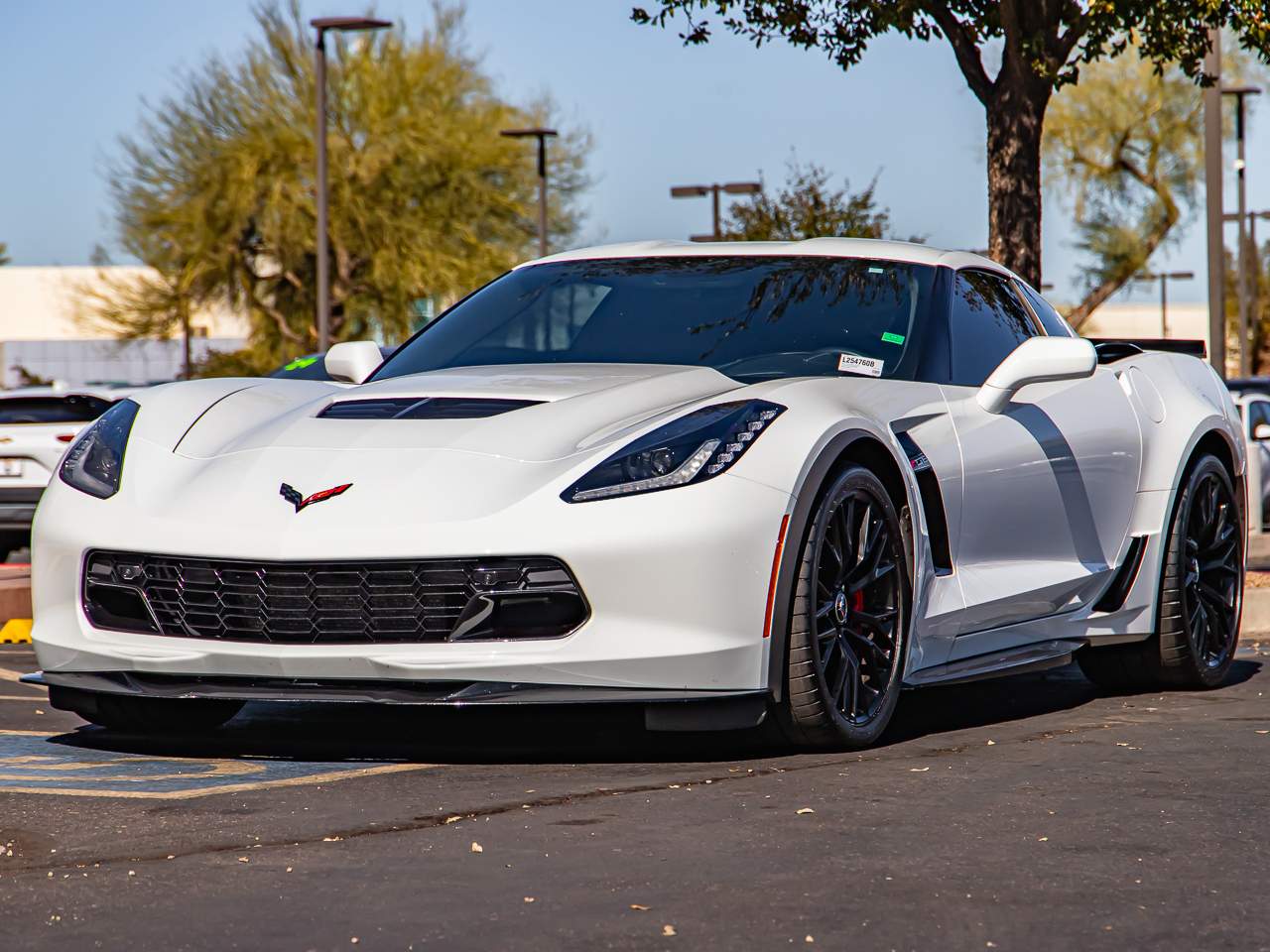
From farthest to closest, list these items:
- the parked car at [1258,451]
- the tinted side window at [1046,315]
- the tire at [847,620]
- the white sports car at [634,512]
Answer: the parked car at [1258,451] → the tinted side window at [1046,315] → the tire at [847,620] → the white sports car at [634,512]

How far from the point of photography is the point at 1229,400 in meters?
7.46


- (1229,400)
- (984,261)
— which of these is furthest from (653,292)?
(1229,400)

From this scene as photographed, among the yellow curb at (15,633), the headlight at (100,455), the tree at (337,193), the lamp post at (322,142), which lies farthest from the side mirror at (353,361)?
the tree at (337,193)

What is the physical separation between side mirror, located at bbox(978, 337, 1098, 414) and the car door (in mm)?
54

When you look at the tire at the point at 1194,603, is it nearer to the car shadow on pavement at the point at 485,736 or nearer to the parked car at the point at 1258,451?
the car shadow on pavement at the point at 485,736

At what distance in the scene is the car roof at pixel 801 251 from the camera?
20.9 ft

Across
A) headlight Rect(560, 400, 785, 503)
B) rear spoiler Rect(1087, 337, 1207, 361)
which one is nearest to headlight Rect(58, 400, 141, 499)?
headlight Rect(560, 400, 785, 503)

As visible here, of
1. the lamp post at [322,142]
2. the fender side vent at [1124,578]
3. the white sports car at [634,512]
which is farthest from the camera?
the lamp post at [322,142]

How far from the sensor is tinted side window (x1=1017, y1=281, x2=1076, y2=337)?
7082 millimetres

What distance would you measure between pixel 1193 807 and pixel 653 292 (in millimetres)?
2481

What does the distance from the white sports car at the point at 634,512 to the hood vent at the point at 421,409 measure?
0.02 meters

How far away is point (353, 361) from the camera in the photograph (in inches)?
252

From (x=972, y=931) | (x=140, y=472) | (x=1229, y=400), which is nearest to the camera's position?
(x=972, y=931)

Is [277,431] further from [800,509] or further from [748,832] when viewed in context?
[748,832]
